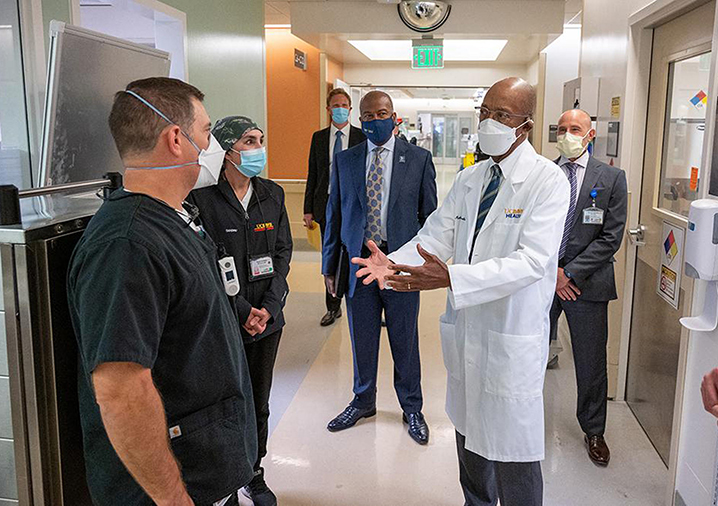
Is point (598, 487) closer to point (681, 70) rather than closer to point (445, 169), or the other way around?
point (681, 70)

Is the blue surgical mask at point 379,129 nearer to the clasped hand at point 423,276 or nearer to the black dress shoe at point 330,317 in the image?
the clasped hand at point 423,276

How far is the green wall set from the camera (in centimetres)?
404

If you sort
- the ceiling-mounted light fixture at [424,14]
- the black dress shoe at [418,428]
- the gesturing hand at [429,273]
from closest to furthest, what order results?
the gesturing hand at [429,273] → the black dress shoe at [418,428] → the ceiling-mounted light fixture at [424,14]

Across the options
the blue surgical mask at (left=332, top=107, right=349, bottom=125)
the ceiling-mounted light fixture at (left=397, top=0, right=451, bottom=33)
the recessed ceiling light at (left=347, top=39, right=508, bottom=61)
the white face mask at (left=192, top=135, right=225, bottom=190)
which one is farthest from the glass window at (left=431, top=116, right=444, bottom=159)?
the white face mask at (left=192, top=135, right=225, bottom=190)

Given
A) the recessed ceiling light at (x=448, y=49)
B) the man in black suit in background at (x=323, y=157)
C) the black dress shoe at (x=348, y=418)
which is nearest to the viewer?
the black dress shoe at (x=348, y=418)

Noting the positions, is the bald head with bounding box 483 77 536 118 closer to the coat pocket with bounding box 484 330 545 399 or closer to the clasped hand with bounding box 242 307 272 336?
the coat pocket with bounding box 484 330 545 399

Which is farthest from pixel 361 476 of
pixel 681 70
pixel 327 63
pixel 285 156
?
pixel 327 63

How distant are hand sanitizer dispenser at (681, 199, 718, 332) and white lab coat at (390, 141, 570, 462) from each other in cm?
52

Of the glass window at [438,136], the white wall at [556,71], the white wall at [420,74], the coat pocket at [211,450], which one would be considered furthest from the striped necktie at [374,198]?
the glass window at [438,136]

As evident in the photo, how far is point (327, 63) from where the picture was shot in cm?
858

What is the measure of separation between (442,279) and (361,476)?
4.51ft

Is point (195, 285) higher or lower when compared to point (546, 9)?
lower

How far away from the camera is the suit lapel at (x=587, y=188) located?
2.95m

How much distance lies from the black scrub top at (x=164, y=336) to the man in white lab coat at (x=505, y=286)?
68 centimetres
